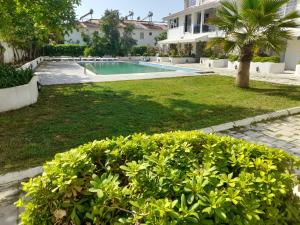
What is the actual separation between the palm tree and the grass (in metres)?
2.36

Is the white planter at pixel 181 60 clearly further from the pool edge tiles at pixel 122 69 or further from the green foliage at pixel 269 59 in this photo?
the green foliage at pixel 269 59

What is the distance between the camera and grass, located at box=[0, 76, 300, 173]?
6.11m

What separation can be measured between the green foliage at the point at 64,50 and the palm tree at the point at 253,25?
33911mm

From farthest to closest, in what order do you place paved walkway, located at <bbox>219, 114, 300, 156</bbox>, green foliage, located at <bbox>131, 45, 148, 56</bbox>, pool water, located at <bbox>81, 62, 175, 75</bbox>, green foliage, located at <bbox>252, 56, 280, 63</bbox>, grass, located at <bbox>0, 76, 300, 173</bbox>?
green foliage, located at <bbox>131, 45, 148, 56</bbox>
pool water, located at <bbox>81, 62, 175, 75</bbox>
green foliage, located at <bbox>252, 56, 280, 63</bbox>
paved walkway, located at <bbox>219, 114, 300, 156</bbox>
grass, located at <bbox>0, 76, 300, 173</bbox>

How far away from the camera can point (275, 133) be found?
728cm

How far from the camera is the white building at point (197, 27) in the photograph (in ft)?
80.7

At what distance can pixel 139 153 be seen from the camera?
283cm

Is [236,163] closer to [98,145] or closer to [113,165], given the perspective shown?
[113,165]

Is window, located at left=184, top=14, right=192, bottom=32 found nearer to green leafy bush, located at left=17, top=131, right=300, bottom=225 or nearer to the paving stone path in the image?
the paving stone path

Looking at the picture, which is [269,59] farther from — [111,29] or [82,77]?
[111,29]

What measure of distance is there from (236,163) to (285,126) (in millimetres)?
6250

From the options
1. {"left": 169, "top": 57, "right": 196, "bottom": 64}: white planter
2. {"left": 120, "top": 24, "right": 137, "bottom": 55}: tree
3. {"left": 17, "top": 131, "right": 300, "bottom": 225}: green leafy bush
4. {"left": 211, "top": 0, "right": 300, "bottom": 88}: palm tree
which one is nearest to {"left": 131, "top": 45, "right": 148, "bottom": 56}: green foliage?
{"left": 120, "top": 24, "right": 137, "bottom": 55}: tree

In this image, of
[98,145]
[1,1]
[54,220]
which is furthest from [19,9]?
[54,220]

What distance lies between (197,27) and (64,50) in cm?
2169
